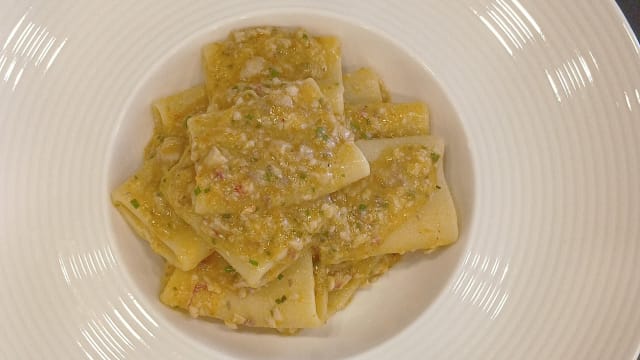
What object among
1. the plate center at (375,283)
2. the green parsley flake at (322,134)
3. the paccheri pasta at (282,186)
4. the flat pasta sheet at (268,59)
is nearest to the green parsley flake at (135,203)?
the paccheri pasta at (282,186)

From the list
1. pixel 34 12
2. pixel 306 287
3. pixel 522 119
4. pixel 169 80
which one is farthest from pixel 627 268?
pixel 34 12

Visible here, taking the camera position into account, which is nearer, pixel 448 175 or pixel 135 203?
pixel 135 203

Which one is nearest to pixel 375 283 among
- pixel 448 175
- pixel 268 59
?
pixel 448 175

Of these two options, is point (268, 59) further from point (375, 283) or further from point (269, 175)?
point (375, 283)

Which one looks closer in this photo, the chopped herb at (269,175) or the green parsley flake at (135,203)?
the chopped herb at (269,175)

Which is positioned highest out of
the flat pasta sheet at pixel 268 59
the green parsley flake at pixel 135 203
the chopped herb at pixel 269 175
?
the flat pasta sheet at pixel 268 59

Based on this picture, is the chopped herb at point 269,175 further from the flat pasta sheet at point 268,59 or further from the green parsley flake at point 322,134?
the flat pasta sheet at point 268,59

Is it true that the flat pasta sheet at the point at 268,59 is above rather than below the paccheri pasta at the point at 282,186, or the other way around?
above
